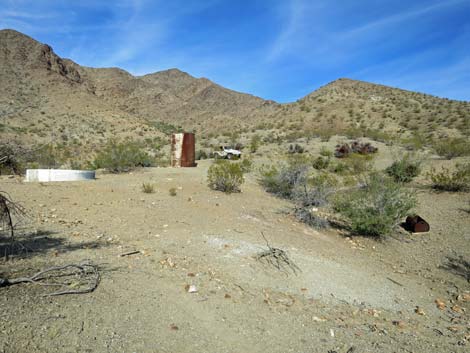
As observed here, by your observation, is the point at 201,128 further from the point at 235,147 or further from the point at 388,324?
the point at 388,324

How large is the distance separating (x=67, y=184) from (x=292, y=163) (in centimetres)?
761

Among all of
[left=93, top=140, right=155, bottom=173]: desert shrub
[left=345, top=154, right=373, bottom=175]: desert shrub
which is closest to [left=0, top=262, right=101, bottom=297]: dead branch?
[left=93, top=140, right=155, bottom=173]: desert shrub

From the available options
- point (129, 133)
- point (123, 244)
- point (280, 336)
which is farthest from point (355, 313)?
point (129, 133)

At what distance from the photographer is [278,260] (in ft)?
19.1

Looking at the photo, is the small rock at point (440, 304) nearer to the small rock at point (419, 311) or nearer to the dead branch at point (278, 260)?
the small rock at point (419, 311)

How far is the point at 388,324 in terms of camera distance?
14.7ft

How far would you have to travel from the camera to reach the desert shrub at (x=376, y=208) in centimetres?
832

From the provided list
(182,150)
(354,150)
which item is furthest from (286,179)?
(354,150)

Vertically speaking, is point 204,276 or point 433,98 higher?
point 433,98

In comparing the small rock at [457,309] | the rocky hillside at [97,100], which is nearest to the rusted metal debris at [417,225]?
the small rock at [457,309]

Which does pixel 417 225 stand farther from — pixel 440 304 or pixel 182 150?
pixel 182 150

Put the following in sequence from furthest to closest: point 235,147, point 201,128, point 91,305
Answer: point 201,128 → point 235,147 → point 91,305

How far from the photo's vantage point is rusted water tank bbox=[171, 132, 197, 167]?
52.7 feet

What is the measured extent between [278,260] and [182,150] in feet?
36.6
